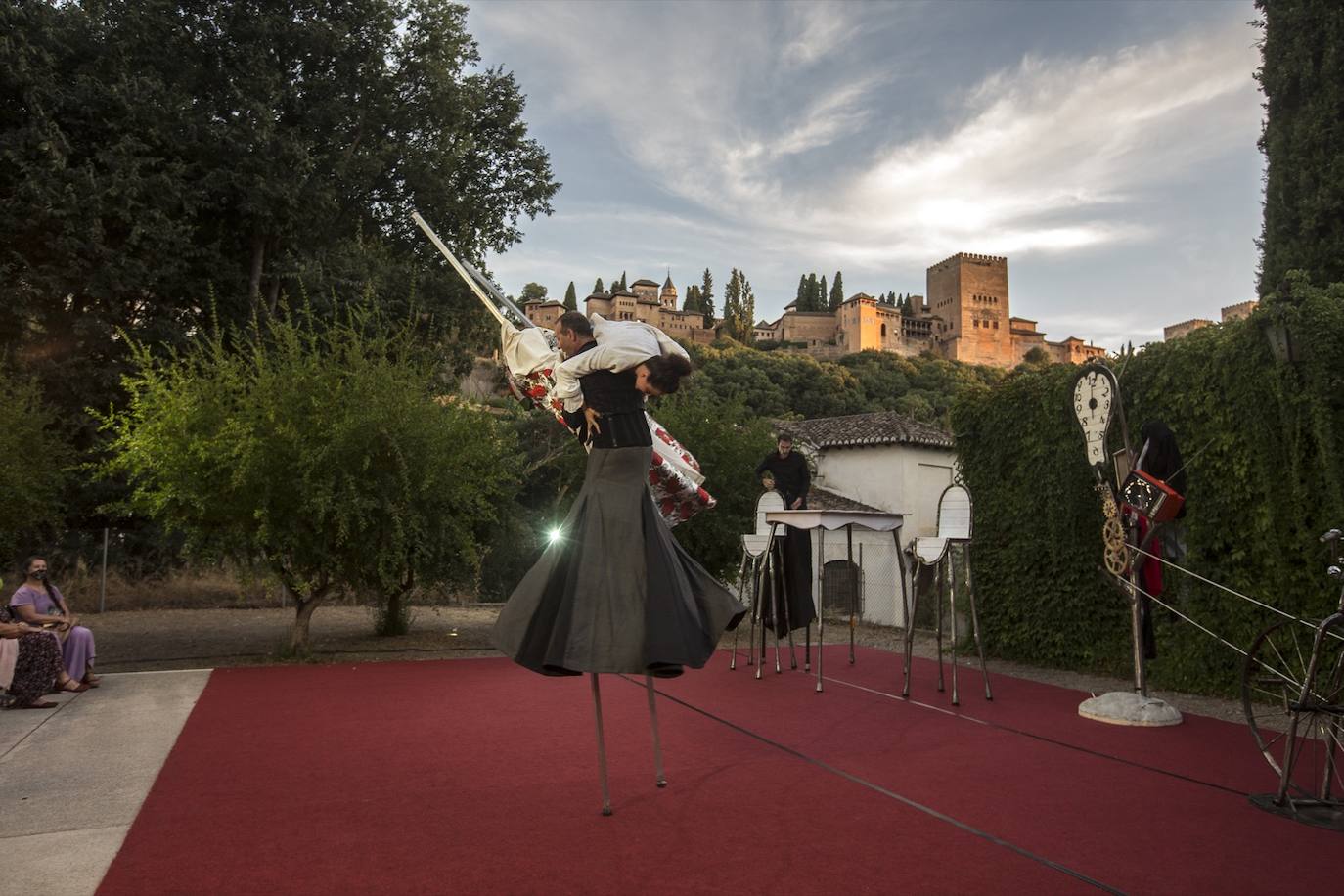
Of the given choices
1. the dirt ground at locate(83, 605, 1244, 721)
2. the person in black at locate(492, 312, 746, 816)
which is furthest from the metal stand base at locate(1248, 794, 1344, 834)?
the dirt ground at locate(83, 605, 1244, 721)

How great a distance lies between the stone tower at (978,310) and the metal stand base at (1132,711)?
112 meters

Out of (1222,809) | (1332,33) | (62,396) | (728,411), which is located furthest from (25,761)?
(1332,33)

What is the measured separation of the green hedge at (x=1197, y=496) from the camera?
682 centimetres

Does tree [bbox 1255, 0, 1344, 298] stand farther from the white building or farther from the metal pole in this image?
the metal pole

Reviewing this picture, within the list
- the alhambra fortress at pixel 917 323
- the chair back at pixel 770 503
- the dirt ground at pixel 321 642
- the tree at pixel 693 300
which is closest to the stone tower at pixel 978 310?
the alhambra fortress at pixel 917 323

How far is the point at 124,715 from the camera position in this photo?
258 inches

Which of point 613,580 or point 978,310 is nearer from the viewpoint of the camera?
point 613,580

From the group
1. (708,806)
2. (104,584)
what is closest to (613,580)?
(708,806)

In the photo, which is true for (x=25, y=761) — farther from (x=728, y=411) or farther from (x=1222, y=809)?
(x=728, y=411)

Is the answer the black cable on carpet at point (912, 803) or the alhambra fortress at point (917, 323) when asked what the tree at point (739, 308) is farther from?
the black cable on carpet at point (912, 803)

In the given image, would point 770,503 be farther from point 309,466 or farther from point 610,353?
point 309,466

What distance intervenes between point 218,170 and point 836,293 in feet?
358

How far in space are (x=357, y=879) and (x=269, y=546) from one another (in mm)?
→ 7560

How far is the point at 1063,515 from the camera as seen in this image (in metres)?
9.12
